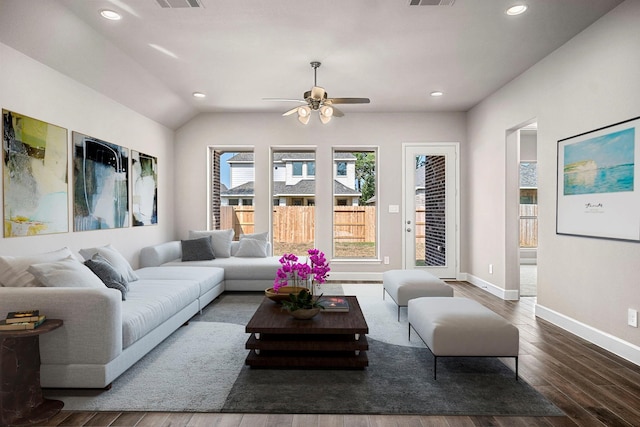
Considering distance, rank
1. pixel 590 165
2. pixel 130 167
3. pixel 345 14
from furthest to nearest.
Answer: pixel 130 167, pixel 590 165, pixel 345 14

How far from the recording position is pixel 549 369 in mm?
2795

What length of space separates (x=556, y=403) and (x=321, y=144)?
4.97m

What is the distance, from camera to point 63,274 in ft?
8.77

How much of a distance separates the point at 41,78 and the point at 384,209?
4863 mm

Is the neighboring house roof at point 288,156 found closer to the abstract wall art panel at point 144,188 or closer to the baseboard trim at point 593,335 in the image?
the abstract wall art panel at point 144,188

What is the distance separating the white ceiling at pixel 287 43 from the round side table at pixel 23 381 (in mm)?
2301

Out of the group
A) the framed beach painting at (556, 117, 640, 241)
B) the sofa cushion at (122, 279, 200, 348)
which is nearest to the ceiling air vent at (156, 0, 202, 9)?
the sofa cushion at (122, 279, 200, 348)

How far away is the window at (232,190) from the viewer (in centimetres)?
662

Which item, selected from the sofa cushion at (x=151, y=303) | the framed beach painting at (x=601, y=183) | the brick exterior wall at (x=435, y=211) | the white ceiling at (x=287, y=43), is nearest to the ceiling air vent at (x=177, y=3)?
the white ceiling at (x=287, y=43)

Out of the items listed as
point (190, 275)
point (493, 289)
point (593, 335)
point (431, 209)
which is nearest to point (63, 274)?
point (190, 275)

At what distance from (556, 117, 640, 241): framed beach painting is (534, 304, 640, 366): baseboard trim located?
85cm

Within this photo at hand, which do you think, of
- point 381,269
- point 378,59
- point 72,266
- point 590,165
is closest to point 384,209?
point 381,269

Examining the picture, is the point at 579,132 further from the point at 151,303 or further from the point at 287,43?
the point at 151,303

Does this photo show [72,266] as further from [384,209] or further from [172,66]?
[384,209]
